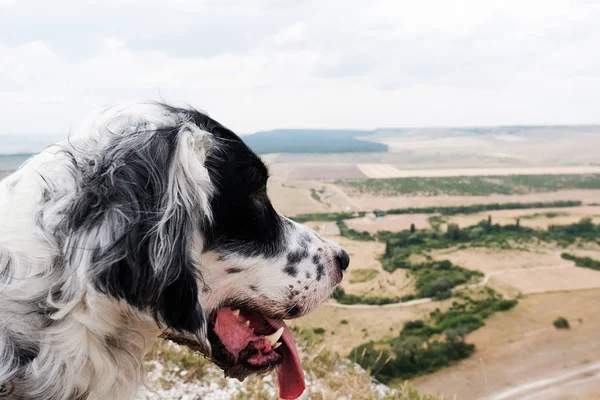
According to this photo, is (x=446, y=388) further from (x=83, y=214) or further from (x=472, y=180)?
(x=472, y=180)

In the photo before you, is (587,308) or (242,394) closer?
(242,394)

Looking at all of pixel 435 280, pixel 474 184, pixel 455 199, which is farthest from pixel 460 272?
pixel 474 184

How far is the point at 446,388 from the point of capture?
1429cm

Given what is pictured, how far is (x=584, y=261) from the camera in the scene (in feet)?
138

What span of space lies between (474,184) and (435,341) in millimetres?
70704

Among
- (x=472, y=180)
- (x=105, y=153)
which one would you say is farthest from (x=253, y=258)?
(x=472, y=180)

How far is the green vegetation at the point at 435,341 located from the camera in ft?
51.8

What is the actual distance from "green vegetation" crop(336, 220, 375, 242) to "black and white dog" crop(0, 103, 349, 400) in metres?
45.8

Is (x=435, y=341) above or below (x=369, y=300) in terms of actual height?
above

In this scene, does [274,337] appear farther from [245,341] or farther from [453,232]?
[453,232]

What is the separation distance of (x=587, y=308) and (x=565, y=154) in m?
115

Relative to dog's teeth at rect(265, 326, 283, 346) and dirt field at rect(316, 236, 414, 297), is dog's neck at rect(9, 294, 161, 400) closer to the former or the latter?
dog's teeth at rect(265, 326, 283, 346)

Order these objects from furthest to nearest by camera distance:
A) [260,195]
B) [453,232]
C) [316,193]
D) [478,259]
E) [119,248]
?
[316,193] < [453,232] < [478,259] < [260,195] < [119,248]

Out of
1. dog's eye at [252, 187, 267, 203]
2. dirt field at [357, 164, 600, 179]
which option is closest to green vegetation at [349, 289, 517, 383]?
dog's eye at [252, 187, 267, 203]
